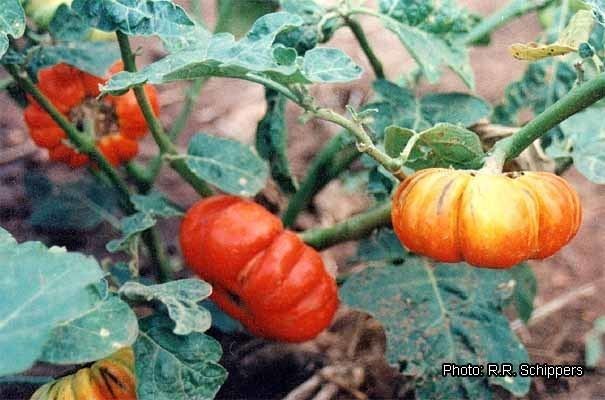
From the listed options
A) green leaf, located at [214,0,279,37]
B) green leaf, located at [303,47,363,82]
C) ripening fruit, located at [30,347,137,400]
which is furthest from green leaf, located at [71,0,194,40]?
green leaf, located at [214,0,279,37]

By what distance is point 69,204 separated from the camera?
1.85 m

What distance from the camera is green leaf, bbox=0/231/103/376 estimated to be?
76 cm

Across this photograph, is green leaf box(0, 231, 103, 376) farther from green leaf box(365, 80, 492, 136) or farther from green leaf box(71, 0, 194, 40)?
green leaf box(365, 80, 492, 136)

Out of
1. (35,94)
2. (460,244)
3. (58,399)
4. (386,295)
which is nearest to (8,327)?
(58,399)

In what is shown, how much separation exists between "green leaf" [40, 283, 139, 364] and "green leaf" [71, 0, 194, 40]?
35 centimetres

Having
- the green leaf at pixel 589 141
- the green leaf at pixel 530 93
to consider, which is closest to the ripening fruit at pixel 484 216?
the green leaf at pixel 589 141

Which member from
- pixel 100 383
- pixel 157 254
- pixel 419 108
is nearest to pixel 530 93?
pixel 419 108

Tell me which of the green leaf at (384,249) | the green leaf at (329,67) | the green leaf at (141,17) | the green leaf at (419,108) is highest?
the green leaf at (141,17)

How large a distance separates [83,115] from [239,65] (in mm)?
670

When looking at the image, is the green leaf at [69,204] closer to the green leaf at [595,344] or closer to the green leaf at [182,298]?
the green leaf at [182,298]

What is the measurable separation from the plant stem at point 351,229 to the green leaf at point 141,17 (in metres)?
0.46

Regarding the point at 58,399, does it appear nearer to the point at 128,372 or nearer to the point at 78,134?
the point at 128,372

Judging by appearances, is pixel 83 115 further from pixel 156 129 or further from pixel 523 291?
pixel 523 291

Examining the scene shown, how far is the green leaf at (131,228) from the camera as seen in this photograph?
52.7 inches
